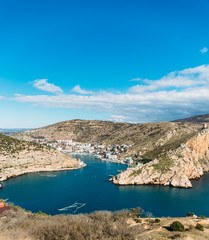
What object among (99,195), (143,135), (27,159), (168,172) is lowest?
(99,195)

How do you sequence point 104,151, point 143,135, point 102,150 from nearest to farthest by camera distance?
point 143,135, point 104,151, point 102,150

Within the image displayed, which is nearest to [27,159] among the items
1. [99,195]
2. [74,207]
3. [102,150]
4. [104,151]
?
[99,195]

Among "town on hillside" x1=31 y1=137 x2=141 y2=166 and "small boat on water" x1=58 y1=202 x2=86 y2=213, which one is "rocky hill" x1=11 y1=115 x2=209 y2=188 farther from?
"small boat on water" x1=58 y1=202 x2=86 y2=213

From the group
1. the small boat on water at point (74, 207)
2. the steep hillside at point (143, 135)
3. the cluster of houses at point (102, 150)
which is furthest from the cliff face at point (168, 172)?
the steep hillside at point (143, 135)

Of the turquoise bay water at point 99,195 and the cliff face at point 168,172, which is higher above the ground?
the cliff face at point 168,172

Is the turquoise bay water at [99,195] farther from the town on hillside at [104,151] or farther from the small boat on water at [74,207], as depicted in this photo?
the town on hillside at [104,151]

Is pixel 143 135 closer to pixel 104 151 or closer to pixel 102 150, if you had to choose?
pixel 104 151

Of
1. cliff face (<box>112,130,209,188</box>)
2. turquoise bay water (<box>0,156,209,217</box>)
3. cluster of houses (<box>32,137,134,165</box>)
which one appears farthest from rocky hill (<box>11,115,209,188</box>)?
cluster of houses (<box>32,137,134,165</box>)

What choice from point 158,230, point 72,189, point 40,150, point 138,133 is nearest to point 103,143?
point 138,133
